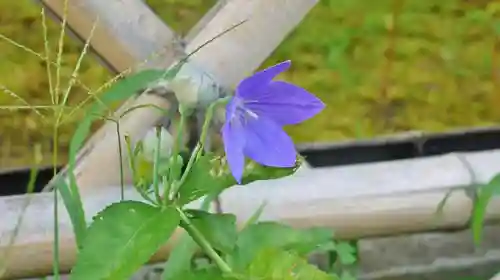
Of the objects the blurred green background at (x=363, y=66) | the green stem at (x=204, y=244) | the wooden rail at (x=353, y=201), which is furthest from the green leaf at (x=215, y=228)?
the blurred green background at (x=363, y=66)

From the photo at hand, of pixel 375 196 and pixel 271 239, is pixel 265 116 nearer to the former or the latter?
pixel 271 239

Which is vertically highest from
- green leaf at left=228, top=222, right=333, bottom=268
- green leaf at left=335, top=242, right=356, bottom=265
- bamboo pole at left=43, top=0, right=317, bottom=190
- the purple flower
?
bamboo pole at left=43, top=0, right=317, bottom=190

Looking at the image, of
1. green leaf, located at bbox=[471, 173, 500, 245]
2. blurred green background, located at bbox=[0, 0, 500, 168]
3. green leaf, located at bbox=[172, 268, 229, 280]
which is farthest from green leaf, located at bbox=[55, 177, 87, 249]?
blurred green background, located at bbox=[0, 0, 500, 168]

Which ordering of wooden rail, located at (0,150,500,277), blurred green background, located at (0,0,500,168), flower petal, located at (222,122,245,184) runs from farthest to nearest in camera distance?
blurred green background, located at (0,0,500,168) → wooden rail, located at (0,150,500,277) → flower petal, located at (222,122,245,184)

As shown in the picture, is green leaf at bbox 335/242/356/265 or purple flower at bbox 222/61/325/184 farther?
green leaf at bbox 335/242/356/265

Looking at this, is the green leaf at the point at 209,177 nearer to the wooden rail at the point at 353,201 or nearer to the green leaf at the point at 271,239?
the green leaf at the point at 271,239

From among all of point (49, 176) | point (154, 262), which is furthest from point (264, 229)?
point (49, 176)

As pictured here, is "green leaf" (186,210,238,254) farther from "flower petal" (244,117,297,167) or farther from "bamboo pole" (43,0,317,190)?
"bamboo pole" (43,0,317,190)
